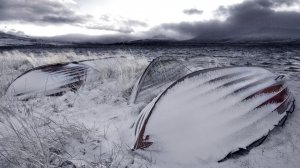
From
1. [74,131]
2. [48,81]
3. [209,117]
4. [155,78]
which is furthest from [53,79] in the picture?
[209,117]

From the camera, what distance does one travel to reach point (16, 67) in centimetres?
1038

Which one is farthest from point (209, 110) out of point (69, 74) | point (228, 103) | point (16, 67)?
point (16, 67)

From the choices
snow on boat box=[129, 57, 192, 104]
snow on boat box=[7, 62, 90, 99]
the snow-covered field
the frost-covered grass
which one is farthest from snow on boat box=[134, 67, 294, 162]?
snow on boat box=[7, 62, 90, 99]

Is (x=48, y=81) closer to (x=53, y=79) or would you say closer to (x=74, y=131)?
(x=53, y=79)

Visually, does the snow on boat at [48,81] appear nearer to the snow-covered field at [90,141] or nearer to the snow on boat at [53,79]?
the snow on boat at [53,79]

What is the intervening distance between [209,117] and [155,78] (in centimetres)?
247

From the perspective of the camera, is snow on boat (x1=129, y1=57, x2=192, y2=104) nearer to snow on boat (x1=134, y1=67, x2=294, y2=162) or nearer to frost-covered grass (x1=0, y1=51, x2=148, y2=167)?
frost-covered grass (x1=0, y1=51, x2=148, y2=167)

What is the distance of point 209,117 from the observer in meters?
3.09

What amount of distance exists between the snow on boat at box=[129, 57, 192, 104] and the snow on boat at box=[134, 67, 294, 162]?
1276 millimetres

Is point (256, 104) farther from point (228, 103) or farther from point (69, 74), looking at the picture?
point (69, 74)

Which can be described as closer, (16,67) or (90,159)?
(90,159)

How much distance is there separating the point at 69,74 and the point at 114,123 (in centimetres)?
303

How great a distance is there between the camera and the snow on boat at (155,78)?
4.75m

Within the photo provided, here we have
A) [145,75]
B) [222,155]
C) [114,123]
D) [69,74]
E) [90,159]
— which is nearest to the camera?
[90,159]
